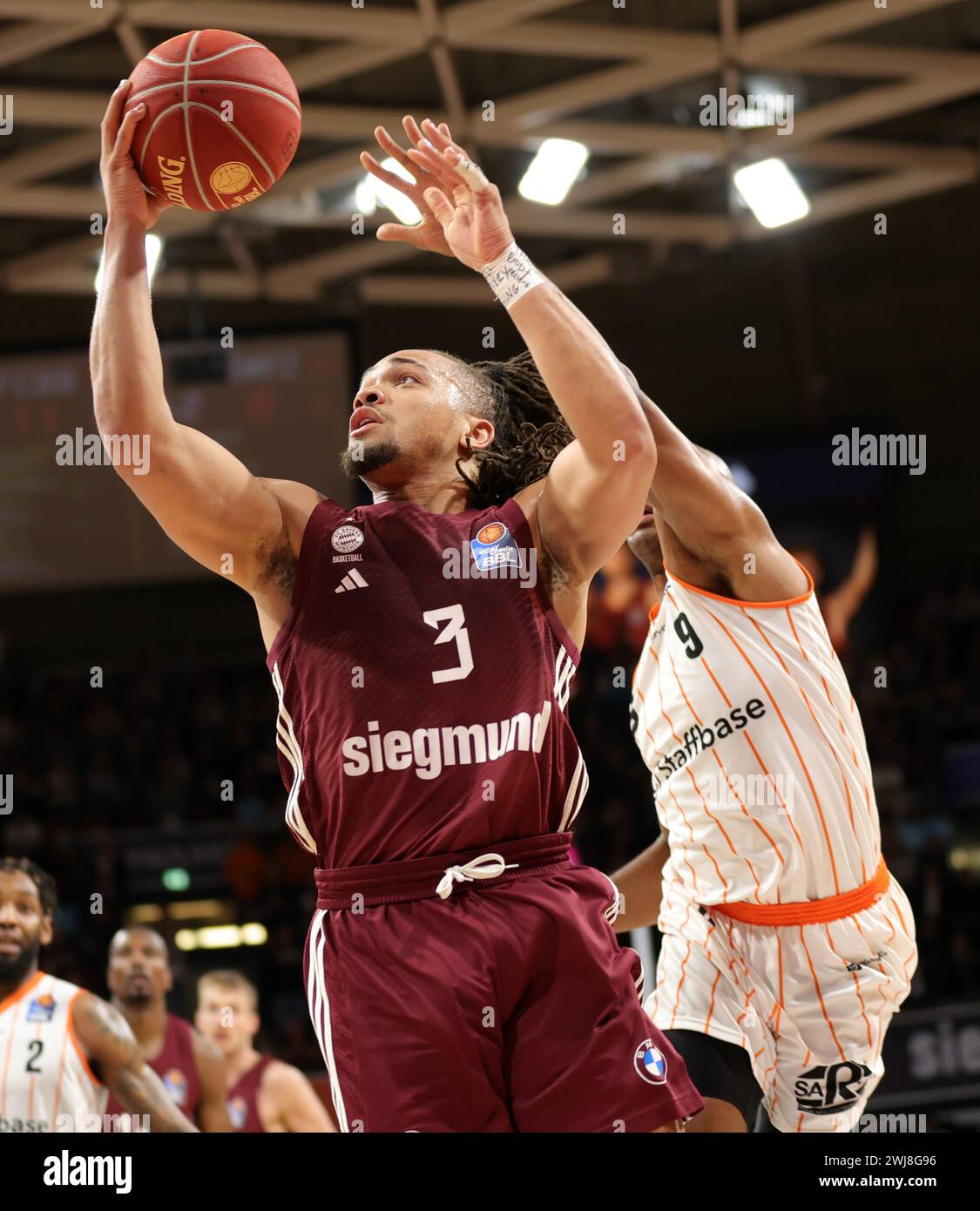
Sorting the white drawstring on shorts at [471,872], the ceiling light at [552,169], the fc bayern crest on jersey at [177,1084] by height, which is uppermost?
the ceiling light at [552,169]

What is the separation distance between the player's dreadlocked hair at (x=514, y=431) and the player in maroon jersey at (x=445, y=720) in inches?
12.3

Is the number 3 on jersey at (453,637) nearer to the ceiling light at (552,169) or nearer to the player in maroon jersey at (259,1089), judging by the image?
the player in maroon jersey at (259,1089)

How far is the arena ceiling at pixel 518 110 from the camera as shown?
10.4 meters

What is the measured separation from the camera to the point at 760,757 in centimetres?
362

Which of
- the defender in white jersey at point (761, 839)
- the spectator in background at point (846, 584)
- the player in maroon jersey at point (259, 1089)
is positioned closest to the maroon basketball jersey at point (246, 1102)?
the player in maroon jersey at point (259, 1089)

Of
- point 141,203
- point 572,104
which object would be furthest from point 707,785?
point 572,104

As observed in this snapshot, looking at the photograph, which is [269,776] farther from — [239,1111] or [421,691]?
[421,691]

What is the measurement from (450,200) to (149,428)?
79 centimetres

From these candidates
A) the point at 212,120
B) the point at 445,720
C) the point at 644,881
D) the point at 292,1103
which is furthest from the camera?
the point at 292,1103

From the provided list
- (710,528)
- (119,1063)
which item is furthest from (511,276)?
(119,1063)

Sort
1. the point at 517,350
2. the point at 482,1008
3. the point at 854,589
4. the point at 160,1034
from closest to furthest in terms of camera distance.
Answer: the point at 482,1008, the point at 160,1034, the point at 517,350, the point at 854,589

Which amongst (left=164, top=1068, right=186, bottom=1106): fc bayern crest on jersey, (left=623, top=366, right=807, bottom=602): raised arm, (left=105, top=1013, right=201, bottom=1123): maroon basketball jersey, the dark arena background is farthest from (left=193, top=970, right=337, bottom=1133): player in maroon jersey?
(left=623, top=366, right=807, bottom=602): raised arm
